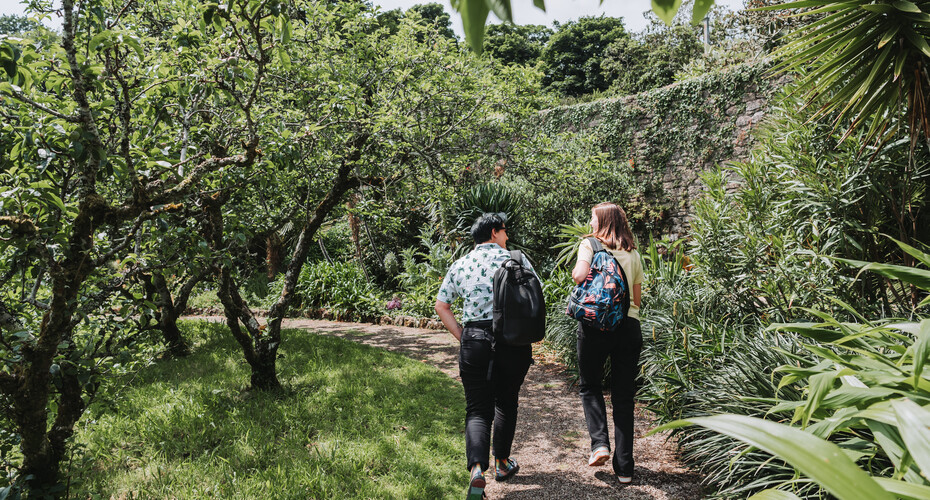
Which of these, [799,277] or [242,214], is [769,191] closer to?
[799,277]

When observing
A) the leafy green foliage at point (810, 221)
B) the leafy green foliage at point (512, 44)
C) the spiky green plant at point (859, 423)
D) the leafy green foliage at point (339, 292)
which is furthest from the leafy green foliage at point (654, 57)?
the spiky green plant at point (859, 423)

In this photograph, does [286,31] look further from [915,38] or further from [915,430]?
[915,38]

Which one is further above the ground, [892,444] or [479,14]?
[479,14]

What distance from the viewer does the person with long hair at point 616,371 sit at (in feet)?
10.2

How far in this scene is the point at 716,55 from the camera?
11.9 metres

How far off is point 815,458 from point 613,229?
110 inches

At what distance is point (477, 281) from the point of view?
3.04m

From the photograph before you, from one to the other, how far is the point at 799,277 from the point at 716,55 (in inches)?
387

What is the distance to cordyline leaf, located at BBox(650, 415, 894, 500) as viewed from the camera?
61 cm

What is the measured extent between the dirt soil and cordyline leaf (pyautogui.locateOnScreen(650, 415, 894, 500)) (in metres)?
2.56

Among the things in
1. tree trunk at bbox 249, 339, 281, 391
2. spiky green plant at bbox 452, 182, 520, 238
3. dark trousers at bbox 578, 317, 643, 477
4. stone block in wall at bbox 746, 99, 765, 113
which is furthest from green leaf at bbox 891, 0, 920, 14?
stone block in wall at bbox 746, 99, 765, 113

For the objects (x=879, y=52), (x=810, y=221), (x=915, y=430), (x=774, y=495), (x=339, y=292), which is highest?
(x=879, y=52)

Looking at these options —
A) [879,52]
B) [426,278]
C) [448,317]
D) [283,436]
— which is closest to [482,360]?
[448,317]

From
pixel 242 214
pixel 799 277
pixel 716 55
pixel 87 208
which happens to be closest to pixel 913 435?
pixel 87 208
